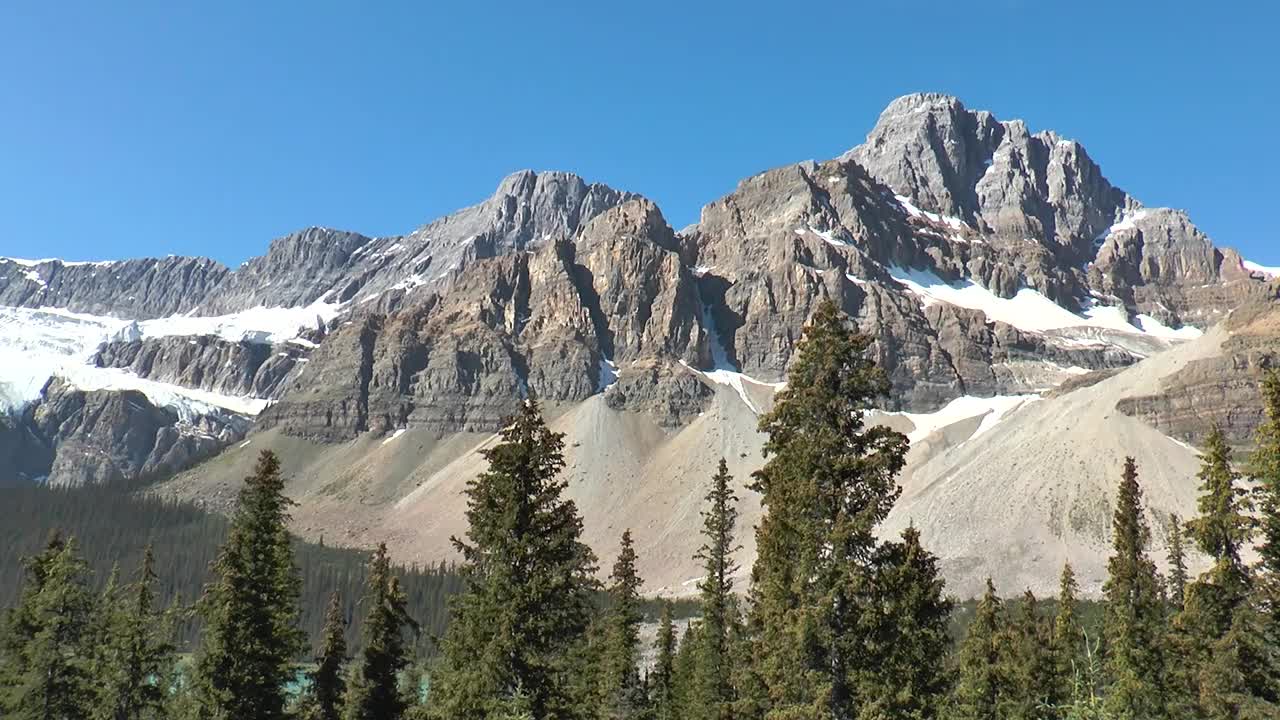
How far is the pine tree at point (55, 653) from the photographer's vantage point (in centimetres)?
3177

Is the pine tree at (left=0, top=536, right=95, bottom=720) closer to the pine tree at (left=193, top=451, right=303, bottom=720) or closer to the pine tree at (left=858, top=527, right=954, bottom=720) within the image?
the pine tree at (left=193, top=451, right=303, bottom=720)

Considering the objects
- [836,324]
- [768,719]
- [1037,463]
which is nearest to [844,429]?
[836,324]

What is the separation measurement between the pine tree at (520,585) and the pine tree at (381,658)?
1481 cm

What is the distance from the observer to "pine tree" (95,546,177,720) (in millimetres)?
33719

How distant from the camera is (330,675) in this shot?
3703 cm

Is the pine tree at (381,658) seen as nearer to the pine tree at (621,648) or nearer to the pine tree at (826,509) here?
the pine tree at (621,648)

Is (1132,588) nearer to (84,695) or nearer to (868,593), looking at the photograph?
(868,593)

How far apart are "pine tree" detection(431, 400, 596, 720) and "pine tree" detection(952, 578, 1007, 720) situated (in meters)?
23.4

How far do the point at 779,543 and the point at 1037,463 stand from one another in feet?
548

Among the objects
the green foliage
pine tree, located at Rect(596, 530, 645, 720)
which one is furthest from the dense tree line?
the green foliage

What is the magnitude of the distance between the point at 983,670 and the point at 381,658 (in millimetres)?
24061

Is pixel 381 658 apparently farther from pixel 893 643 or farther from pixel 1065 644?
pixel 1065 644

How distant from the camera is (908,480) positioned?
649 feet

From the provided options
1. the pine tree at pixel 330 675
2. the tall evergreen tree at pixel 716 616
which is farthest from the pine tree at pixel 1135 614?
the pine tree at pixel 330 675
